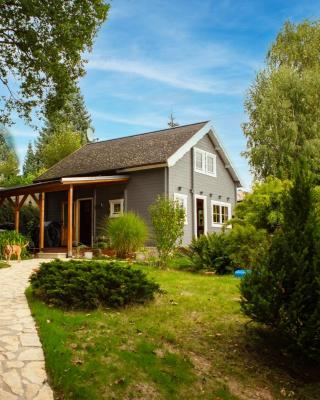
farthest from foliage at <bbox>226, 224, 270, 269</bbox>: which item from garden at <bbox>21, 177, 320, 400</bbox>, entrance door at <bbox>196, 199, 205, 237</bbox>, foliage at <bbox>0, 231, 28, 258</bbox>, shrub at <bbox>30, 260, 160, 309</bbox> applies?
entrance door at <bbox>196, 199, 205, 237</bbox>

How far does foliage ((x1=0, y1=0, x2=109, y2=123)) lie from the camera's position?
1138 cm

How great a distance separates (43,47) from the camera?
12.1m

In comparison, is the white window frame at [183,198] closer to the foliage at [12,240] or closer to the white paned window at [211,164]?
the white paned window at [211,164]

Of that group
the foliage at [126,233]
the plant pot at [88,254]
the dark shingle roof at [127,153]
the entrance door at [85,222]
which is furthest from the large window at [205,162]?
the plant pot at [88,254]

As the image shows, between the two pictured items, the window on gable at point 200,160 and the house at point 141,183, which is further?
the window on gable at point 200,160

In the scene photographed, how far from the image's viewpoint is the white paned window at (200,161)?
2016 cm

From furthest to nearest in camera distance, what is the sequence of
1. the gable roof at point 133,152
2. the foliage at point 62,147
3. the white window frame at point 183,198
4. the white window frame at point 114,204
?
1. the foliage at point 62,147
2. the white window frame at point 114,204
3. the gable roof at point 133,152
4. the white window frame at point 183,198

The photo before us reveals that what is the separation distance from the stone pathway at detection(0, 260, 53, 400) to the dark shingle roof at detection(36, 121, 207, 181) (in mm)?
11787

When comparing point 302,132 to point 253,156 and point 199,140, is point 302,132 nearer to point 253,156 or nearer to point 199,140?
point 253,156

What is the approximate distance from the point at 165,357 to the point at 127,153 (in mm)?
16080

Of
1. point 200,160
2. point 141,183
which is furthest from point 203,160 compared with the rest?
point 141,183

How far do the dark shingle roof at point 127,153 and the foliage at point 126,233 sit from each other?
11.9 ft

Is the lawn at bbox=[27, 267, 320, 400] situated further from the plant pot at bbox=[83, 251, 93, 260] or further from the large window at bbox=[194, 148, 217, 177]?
the large window at bbox=[194, 148, 217, 177]

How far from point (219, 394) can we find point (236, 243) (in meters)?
6.60
